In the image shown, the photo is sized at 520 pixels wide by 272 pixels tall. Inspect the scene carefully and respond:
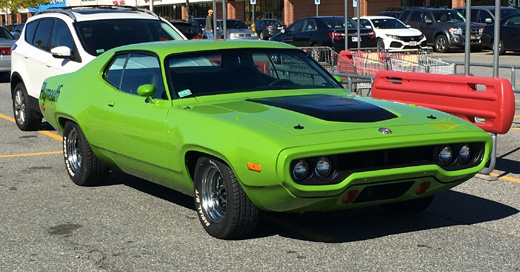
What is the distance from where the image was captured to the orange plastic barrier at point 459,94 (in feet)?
26.6

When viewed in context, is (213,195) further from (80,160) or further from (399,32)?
(399,32)

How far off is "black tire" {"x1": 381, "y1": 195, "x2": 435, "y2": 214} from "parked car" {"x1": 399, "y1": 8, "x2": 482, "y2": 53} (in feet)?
87.6

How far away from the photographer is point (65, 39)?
1172 cm

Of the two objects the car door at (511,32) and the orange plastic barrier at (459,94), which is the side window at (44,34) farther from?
the car door at (511,32)

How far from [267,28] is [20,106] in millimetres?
33588

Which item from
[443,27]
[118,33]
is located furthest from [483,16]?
[118,33]

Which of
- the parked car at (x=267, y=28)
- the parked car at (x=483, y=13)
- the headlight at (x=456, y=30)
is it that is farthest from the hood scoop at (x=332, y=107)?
the parked car at (x=267, y=28)

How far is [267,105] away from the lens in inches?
Answer: 259

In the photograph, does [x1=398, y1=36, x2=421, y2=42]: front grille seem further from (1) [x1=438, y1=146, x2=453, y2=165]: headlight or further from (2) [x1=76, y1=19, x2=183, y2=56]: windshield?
(1) [x1=438, y1=146, x2=453, y2=165]: headlight

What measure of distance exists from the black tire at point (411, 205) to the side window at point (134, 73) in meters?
2.00

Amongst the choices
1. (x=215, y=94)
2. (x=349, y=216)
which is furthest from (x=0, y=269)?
(x=349, y=216)

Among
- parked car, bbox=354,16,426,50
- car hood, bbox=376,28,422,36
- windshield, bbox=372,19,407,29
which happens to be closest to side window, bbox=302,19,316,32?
parked car, bbox=354,16,426,50

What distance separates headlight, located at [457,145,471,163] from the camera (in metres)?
6.28

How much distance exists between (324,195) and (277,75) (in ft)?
6.24
